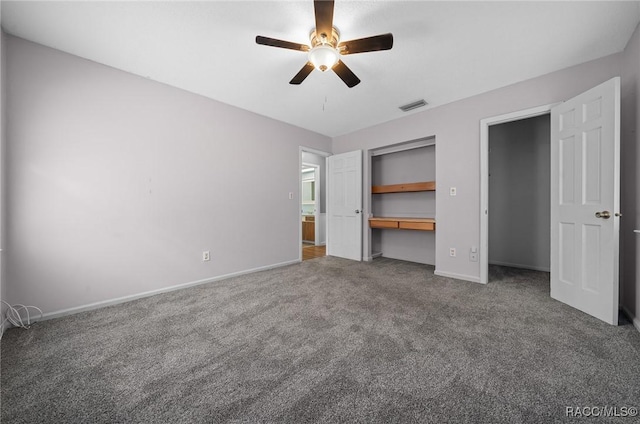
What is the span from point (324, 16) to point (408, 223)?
294cm

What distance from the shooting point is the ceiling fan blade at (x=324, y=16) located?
4.71ft

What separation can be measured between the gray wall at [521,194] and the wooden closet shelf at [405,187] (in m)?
1.18

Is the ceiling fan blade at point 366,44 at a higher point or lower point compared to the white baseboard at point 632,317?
higher

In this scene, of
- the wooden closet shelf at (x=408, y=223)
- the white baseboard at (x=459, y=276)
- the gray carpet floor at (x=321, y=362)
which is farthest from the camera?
the wooden closet shelf at (x=408, y=223)

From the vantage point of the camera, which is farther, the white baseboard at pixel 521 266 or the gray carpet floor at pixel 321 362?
the white baseboard at pixel 521 266

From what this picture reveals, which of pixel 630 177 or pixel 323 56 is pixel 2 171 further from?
pixel 630 177

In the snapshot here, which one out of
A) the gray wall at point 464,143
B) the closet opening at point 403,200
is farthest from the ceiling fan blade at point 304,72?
the closet opening at point 403,200

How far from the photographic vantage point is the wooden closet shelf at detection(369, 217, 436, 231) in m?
3.49

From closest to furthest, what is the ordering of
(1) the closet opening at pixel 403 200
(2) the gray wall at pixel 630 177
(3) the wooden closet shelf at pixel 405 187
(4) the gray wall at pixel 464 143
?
(2) the gray wall at pixel 630 177 < (4) the gray wall at pixel 464 143 < (3) the wooden closet shelf at pixel 405 187 < (1) the closet opening at pixel 403 200

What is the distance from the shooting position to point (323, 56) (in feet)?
6.10

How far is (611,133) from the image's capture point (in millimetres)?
1898

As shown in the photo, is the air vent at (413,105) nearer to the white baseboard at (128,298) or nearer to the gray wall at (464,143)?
the gray wall at (464,143)

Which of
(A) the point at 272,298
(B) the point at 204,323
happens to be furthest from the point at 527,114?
(B) the point at 204,323

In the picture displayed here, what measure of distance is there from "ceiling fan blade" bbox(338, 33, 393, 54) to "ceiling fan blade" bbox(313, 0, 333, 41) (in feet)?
0.48
